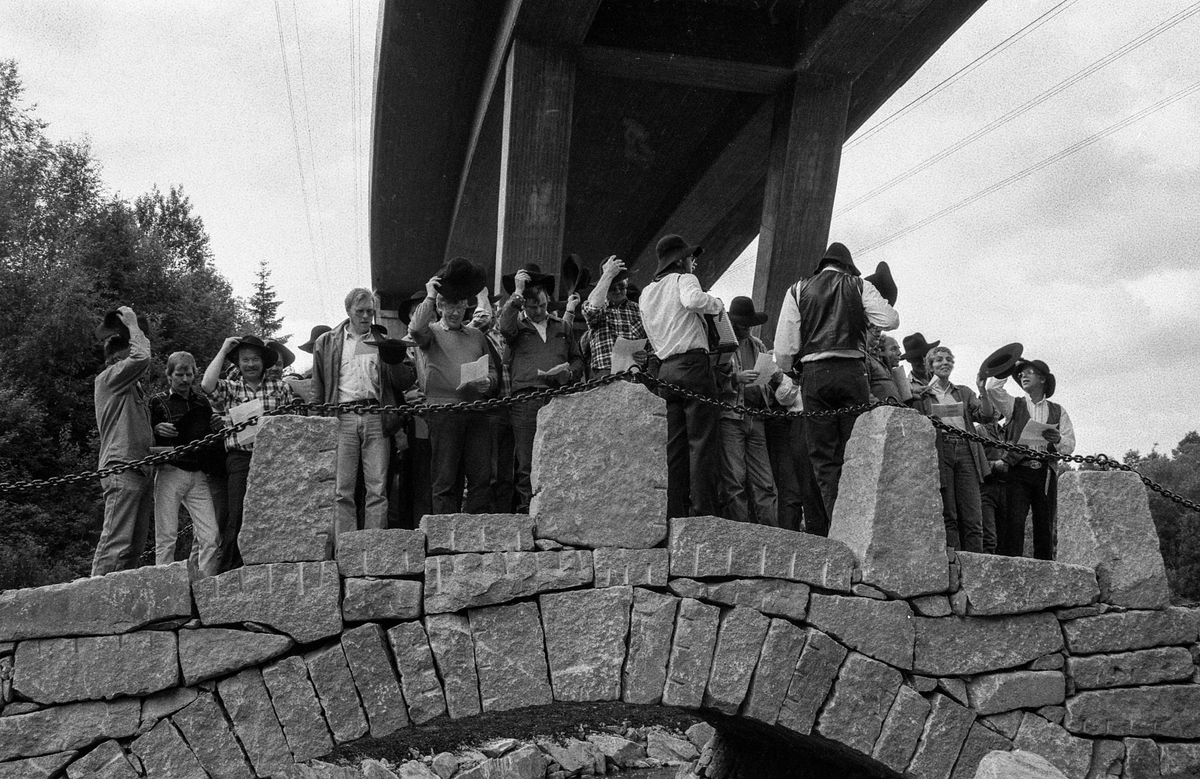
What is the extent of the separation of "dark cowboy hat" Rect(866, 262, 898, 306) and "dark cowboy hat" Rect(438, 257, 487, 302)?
2.93 meters

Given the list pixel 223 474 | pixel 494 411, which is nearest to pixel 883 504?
pixel 494 411

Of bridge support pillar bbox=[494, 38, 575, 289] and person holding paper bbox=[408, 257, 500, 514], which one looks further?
bridge support pillar bbox=[494, 38, 575, 289]

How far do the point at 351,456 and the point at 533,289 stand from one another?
1800 millimetres

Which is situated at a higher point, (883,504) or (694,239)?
(694,239)

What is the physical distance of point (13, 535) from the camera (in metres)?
17.1

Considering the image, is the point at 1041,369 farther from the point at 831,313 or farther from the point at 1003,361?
the point at 831,313

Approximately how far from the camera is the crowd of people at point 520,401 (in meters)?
6.58

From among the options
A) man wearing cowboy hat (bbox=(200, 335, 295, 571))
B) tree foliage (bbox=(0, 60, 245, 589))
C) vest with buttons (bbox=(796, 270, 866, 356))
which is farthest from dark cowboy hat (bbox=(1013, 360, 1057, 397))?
tree foliage (bbox=(0, 60, 245, 589))

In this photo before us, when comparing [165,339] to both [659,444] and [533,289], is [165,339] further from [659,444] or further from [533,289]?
[659,444]

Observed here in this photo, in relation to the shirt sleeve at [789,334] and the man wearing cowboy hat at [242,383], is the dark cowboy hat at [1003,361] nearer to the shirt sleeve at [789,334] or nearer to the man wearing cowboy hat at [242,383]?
the shirt sleeve at [789,334]

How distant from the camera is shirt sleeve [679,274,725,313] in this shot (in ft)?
21.6

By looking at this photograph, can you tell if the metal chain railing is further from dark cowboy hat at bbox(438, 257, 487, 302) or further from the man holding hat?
dark cowboy hat at bbox(438, 257, 487, 302)

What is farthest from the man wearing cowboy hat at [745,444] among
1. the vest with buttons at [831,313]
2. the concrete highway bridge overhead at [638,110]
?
the concrete highway bridge overhead at [638,110]

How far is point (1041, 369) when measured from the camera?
8727 mm
